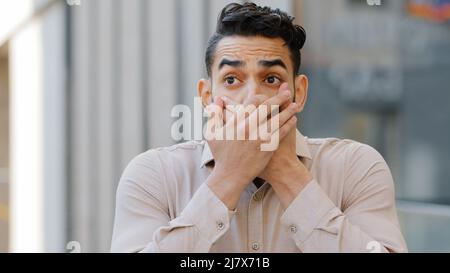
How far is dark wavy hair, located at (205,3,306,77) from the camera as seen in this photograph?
1.16 m

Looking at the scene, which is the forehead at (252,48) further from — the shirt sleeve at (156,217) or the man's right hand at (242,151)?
the shirt sleeve at (156,217)

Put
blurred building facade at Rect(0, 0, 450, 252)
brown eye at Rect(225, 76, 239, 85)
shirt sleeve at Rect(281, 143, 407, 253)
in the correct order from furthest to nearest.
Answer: blurred building facade at Rect(0, 0, 450, 252)
brown eye at Rect(225, 76, 239, 85)
shirt sleeve at Rect(281, 143, 407, 253)

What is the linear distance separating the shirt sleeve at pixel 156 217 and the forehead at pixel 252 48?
263 mm

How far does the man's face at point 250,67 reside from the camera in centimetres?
115

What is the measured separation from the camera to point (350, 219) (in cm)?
112

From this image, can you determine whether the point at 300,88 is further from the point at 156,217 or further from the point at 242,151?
the point at 156,217

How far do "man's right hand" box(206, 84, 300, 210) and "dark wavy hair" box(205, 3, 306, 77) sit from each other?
0.15m

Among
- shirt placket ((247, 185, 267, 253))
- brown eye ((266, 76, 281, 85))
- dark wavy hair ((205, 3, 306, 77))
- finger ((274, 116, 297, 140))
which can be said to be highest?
dark wavy hair ((205, 3, 306, 77))

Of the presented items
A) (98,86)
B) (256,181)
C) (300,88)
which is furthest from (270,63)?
(98,86)

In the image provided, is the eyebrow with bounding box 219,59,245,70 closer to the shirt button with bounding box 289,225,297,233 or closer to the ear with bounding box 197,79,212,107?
the ear with bounding box 197,79,212,107

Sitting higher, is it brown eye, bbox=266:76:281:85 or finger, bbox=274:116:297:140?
brown eye, bbox=266:76:281:85

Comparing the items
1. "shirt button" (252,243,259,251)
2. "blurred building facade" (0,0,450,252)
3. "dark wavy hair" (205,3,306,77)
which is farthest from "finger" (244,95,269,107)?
"blurred building facade" (0,0,450,252)
